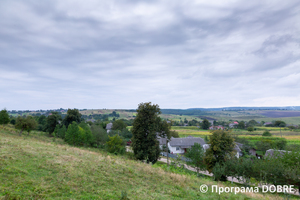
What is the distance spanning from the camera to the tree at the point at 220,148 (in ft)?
78.7

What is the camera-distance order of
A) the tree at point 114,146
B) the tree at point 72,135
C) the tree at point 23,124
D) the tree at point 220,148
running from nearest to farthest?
the tree at point 220,148, the tree at point 114,146, the tree at point 23,124, the tree at point 72,135

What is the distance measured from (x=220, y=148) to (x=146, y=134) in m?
11.7

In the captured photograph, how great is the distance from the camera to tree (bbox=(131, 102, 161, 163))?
25.5 m

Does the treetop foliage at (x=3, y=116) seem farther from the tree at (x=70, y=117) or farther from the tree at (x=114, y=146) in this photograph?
the tree at (x=114, y=146)

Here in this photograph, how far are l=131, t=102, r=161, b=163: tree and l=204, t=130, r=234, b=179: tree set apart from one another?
8519mm

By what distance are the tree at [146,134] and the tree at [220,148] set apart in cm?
852

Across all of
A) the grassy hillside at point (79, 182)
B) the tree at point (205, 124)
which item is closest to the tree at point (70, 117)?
the grassy hillside at point (79, 182)

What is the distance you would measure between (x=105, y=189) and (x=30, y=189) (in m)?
3.33

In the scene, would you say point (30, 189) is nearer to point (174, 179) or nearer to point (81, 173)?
point (81, 173)

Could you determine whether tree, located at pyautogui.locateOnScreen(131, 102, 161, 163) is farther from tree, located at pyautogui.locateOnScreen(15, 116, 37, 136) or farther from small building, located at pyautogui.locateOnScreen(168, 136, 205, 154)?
small building, located at pyautogui.locateOnScreen(168, 136, 205, 154)

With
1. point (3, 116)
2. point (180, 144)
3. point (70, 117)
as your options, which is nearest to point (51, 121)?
point (70, 117)

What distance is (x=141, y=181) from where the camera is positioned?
10266mm

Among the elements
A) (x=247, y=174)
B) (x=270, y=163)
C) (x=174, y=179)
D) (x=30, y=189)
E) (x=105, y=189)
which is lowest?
(x=247, y=174)

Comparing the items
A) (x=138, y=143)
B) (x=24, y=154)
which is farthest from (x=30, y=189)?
(x=138, y=143)
